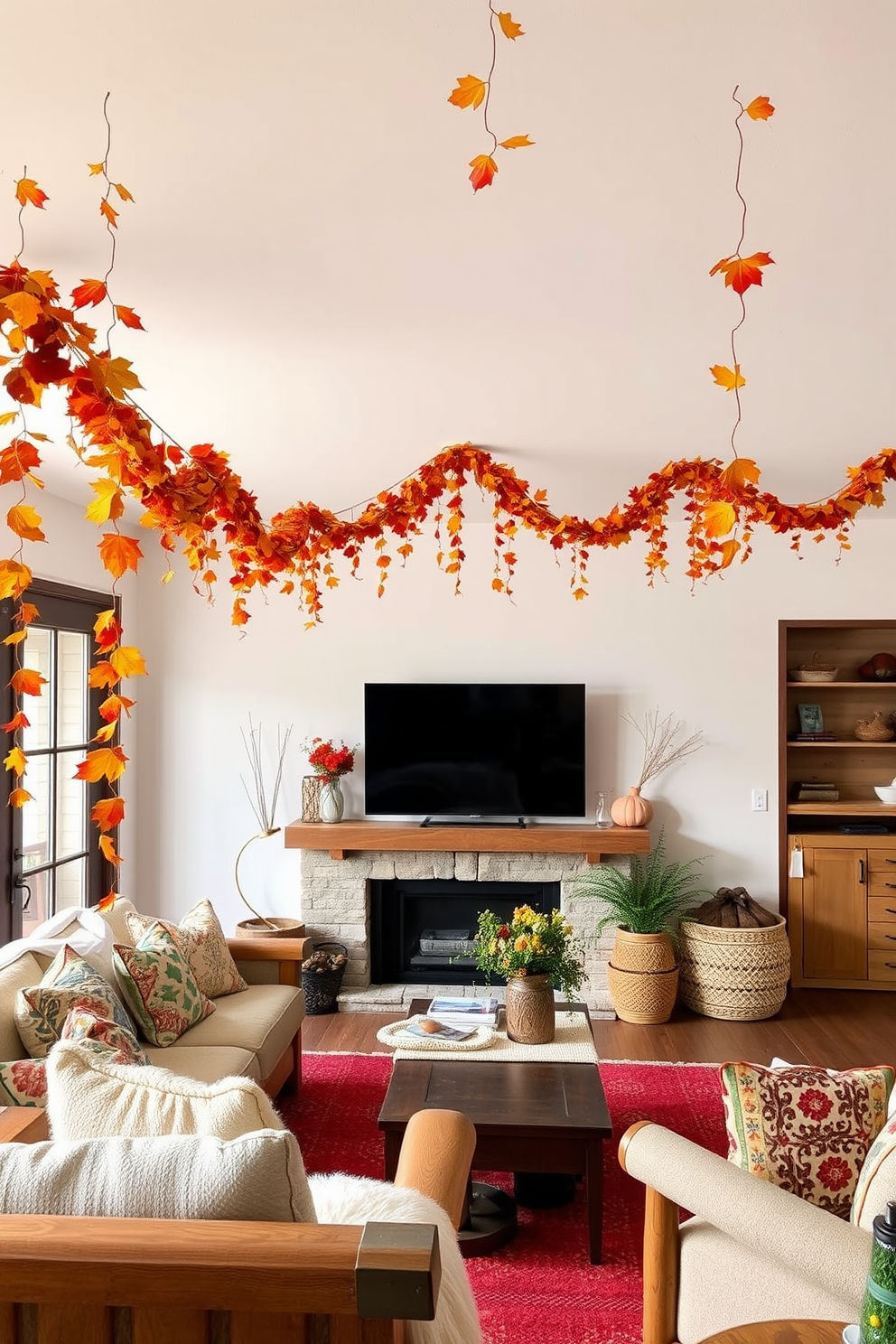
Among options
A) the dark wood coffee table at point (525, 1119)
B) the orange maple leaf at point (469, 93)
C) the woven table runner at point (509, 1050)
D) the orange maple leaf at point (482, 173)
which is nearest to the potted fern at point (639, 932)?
the woven table runner at point (509, 1050)

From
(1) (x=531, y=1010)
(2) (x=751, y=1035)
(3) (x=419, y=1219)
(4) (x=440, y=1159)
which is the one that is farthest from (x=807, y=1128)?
(2) (x=751, y=1035)

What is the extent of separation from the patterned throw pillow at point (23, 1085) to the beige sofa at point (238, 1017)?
0.68 feet

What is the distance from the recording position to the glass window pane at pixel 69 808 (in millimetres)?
5230

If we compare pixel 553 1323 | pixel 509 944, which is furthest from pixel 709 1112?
pixel 553 1323

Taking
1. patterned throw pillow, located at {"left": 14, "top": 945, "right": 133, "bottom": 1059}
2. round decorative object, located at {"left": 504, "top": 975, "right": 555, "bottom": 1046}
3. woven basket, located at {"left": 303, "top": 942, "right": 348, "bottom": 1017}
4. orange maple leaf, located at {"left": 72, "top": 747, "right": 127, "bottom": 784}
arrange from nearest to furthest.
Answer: orange maple leaf, located at {"left": 72, "top": 747, "right": 127, "bottom": 784}
patterned throw pillow, located at {"left": 14, "top": 945, "right": 133, "bottom": 1059}
round decorative object, located at {"left": 504, "top": 975, "right": 555, "bottom": 1046}
woven basket, located at {"left": 303, "top": 942, "right": 348, "bottom": 1017}

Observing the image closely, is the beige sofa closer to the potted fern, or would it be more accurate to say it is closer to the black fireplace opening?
the black fireplace opening

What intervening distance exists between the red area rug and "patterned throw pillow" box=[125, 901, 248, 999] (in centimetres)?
54

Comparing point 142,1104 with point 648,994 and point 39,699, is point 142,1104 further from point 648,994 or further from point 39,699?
point 648,994

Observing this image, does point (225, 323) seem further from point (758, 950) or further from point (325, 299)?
point (758, 950)

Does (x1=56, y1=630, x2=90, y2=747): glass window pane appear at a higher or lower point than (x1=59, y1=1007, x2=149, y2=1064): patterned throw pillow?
higher

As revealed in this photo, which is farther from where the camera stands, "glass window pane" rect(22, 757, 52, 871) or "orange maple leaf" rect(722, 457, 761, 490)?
"glass window pane" rect(22, 757, 52, 871)

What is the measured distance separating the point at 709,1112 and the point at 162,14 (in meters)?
3.89

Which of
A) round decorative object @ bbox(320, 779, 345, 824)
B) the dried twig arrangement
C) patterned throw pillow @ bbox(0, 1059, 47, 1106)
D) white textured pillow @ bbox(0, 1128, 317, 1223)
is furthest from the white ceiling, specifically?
round decorative object @ bbox(320, 779, 345, 824)

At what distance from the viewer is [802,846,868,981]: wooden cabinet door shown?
18.6ft
